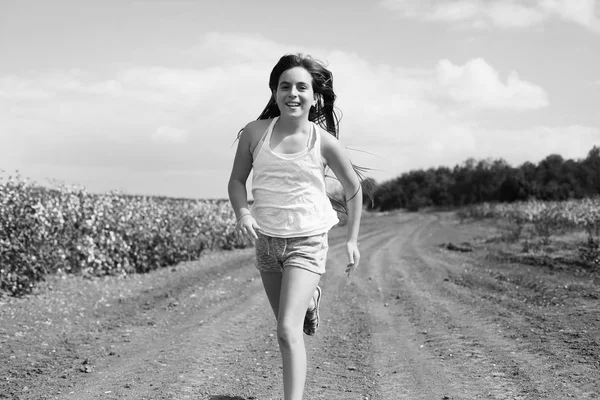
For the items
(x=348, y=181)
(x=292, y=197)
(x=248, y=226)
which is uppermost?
(x=348, y=181)

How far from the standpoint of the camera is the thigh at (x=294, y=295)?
3.58 m

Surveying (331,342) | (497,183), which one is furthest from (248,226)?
(497,183)

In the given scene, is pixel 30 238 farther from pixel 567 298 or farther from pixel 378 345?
pixel 567 298

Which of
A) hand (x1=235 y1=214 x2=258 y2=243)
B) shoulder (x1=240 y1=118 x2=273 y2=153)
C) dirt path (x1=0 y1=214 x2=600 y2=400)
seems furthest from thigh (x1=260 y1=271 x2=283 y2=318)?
dirt path (x1=0 y1=214 x2=600 y2=400)

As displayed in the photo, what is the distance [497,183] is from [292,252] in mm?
75861

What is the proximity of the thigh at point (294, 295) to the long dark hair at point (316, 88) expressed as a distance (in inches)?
45.2

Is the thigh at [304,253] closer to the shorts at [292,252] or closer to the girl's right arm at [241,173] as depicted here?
the shorts at [292,252]

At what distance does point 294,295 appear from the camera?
359cm

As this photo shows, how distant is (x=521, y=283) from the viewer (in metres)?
12.4

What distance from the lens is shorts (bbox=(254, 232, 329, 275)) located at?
3.65 meters

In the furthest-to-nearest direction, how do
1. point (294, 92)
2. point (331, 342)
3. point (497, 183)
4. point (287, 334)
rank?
point (497, 183)
point (331, 342)
point (294, 92)
point (287, 334)

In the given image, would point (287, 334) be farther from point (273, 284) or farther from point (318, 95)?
point (318, 95)

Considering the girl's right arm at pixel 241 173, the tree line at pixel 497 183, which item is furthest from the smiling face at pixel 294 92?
the tree line at pixel 497 183

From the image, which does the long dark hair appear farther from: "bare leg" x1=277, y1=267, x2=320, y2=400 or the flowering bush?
the flowering bush
